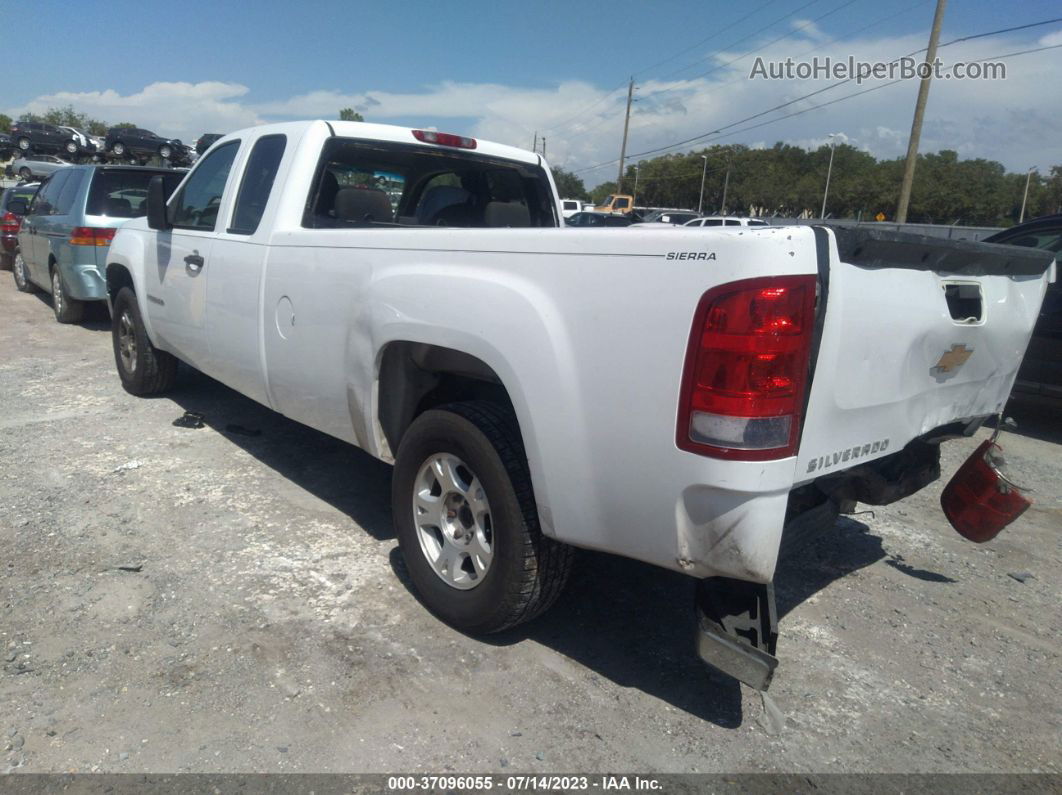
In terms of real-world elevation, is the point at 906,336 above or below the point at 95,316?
above

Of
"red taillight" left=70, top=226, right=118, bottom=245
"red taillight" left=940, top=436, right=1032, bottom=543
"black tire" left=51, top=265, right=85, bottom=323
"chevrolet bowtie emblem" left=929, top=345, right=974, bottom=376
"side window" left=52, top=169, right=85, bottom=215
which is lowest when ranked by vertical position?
"black tire" left=51, top=265, right=85, bottom=323

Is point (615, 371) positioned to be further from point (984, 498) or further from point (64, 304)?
point (64, 304)

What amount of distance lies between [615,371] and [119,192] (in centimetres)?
837

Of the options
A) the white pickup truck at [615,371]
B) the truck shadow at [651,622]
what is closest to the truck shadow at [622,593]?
the truck shadow at [651,622]

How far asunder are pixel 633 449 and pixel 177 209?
4.22m

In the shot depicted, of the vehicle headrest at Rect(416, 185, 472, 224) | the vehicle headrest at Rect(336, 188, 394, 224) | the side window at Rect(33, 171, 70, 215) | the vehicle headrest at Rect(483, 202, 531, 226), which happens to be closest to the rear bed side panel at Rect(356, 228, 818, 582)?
the vehicle headrest at Rect(336, 188, 394, 224)

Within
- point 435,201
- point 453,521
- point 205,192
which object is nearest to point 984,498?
point 453,521

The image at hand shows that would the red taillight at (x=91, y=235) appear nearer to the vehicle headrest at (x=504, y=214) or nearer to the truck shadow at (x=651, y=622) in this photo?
the vehicle headrest at (x=504, y=214)

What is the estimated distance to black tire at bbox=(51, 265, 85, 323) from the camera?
9.39 metres

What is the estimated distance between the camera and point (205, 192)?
5.08m

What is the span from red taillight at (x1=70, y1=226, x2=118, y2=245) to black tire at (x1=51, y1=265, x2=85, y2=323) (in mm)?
959

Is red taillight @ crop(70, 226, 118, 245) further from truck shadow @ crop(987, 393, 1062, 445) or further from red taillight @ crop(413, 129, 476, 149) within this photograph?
truck shadow @ crop(987, 393, 1062, 445)

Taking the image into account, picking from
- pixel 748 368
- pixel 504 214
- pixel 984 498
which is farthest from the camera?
pixel 504 214

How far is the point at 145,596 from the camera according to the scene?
339 centimetres
